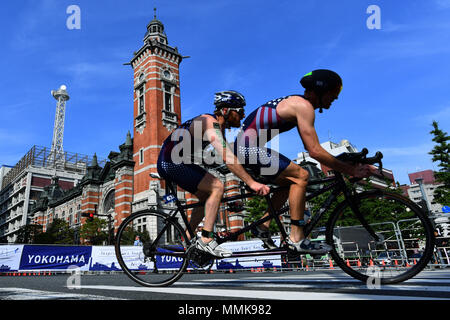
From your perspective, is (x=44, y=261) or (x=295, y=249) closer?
(x=295, y=249)

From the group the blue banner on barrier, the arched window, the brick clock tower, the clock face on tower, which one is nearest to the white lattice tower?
the arched window

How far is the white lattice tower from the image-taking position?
8156 centimetres

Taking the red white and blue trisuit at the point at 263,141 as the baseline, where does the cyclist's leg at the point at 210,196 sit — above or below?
below

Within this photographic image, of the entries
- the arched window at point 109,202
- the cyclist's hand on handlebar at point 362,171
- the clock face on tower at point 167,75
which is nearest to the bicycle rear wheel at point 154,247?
the cyclist's hand on handlebar at point 362,171

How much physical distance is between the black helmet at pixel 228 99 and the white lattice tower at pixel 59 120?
255 feet

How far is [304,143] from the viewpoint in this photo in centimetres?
287

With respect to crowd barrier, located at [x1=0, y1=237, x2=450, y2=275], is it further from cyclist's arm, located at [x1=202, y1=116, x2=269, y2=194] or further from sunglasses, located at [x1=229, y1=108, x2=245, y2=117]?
cyclist's arm, located at [x1=202, y1=116, x2=269, y2=194]

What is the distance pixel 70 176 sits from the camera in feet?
220

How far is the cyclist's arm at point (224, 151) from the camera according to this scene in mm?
2838

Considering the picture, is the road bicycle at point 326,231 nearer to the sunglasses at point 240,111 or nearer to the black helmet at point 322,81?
the black helmet at point 322,81

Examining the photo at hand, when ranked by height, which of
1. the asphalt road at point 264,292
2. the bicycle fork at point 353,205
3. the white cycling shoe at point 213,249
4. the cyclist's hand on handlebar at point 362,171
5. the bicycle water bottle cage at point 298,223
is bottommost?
the asphalt road at point 264,292

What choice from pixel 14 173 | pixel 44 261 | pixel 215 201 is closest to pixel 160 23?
pixel 44 261
